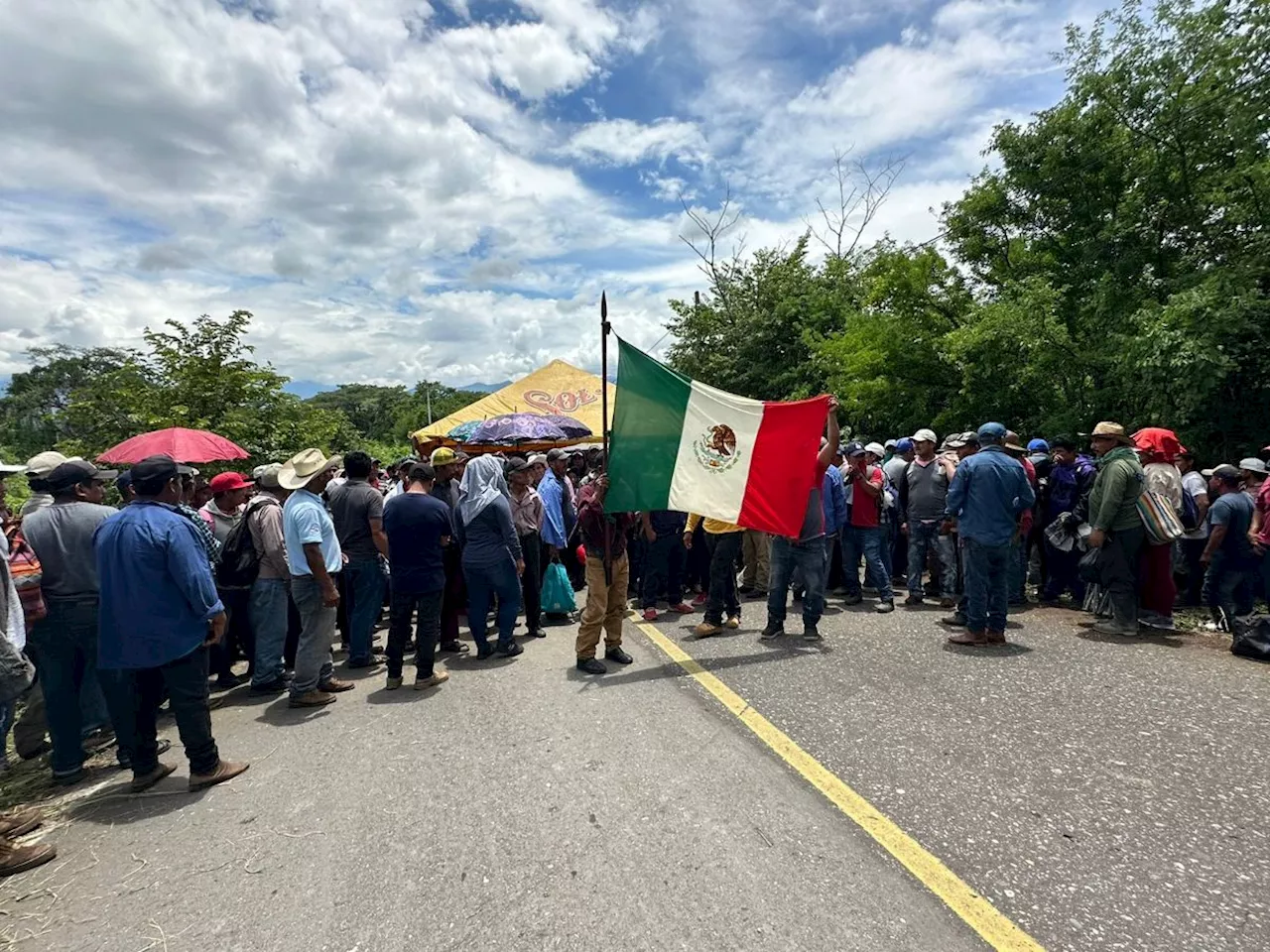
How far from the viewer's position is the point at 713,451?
238 inches

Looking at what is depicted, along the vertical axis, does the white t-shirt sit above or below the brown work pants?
above

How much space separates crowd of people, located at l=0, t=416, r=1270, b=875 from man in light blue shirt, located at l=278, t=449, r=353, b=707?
17 millimetres

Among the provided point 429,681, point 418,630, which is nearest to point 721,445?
point 418,630

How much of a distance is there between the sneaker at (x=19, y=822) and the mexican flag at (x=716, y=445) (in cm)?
449

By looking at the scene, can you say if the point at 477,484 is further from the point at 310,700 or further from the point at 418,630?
the point at 310,700

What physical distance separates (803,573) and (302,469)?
4555 millimetres

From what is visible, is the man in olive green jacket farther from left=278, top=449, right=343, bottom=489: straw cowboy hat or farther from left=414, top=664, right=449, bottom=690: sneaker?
left=278, top=449, right=343, bottom=489: straw cowboy hat

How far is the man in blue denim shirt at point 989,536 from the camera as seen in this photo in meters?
5.85

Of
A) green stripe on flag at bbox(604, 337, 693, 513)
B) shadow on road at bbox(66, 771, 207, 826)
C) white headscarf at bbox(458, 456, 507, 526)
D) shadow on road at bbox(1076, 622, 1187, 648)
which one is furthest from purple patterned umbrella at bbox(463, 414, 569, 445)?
shadow on road at bbox(1076, 622, 1187, 648)

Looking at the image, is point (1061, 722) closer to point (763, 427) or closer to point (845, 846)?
point (845, 846)

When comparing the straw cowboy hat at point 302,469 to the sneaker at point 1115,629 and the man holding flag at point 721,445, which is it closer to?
the man holding flag at point 721,445

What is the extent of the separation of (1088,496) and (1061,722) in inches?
133

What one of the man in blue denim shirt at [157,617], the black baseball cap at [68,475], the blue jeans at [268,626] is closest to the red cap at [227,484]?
the blue jeans at [268,626]

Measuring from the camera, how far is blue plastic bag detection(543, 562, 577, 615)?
7.35 m
